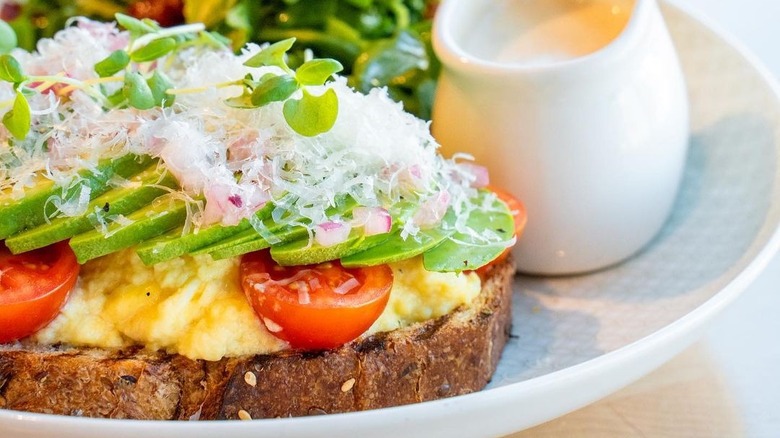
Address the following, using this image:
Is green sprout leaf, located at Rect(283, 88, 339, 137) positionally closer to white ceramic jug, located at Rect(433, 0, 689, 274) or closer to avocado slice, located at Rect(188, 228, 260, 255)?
avocado slice, located at Rect(188, 228, 260, 255)

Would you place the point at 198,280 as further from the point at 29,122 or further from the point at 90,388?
the point at 29,122

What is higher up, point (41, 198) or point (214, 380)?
point (41, 198)

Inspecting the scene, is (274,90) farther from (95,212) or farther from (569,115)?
(569,115)

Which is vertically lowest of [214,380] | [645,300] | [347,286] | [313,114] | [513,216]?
[645,300]

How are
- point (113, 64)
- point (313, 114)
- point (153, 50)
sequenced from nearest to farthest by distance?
point (313, 114) < point (113, 64) < point (153, 50)

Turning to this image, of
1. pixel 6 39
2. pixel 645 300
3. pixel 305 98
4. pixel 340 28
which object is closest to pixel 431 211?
pixel 305 98

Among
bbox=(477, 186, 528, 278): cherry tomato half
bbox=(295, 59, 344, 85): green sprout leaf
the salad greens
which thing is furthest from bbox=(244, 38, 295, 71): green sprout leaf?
the salad greens

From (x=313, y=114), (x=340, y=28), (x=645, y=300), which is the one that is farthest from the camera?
(x=340, y=28)
